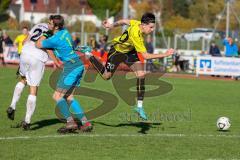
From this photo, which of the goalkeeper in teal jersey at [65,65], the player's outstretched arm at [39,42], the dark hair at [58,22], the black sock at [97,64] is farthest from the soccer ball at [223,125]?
the player's outstretched arm at [39,42]

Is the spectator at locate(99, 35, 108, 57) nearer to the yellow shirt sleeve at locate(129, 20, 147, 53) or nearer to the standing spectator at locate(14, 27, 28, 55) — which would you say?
the standing spectator at locate(14, 27, 28, 55)

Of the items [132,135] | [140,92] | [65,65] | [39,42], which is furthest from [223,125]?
[39,42]

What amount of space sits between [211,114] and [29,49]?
207 inches

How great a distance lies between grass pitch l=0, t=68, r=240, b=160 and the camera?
9.41 meters

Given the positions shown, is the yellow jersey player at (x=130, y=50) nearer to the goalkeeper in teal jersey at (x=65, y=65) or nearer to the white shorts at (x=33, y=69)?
the goalkeeper in teal jersey at (x=65, y=65)

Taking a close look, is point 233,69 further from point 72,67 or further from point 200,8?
point 200,8

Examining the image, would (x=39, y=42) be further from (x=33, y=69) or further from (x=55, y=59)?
(x=33, y=69)

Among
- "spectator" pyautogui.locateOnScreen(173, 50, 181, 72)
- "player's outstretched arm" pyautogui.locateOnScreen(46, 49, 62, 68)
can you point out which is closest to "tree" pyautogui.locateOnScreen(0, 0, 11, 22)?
"spectator" pyautogui.locateOnScreen(173, 50, 181, 72)

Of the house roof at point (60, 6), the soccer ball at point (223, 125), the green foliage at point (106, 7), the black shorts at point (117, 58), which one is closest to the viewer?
the soccer ball at point (223, 125)

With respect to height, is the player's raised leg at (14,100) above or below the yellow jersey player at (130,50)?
below

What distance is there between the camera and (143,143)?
408 inches

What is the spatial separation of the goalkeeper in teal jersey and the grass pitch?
18.3 inches

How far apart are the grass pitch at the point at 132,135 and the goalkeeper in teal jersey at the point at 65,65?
0.46 meters

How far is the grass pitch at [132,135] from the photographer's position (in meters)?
9.41
